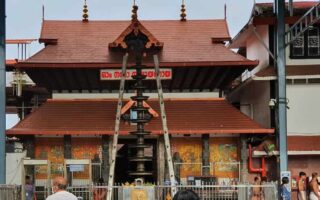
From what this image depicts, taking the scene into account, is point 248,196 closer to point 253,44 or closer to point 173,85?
point 173,85

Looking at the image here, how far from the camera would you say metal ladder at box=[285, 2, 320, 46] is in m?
22.9

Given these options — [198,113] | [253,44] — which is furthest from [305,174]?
[253,44]

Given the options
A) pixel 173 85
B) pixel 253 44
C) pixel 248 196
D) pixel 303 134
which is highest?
pixel 253 44

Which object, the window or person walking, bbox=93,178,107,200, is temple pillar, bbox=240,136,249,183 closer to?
the window

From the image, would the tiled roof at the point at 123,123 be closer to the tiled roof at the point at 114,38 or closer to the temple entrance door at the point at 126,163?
the temple entrance door at the point at 126,163

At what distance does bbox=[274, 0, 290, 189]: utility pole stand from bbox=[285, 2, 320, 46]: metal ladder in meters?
0.29

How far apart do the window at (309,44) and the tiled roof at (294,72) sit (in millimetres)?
466

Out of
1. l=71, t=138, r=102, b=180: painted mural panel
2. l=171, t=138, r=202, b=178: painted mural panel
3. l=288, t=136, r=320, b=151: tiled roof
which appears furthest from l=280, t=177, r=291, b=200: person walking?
l=71, t=138, r=102, b=180: painted mural panel

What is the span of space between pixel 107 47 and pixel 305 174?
8.63 meters

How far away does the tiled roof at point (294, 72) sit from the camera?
26183 mm

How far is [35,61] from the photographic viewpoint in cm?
2544

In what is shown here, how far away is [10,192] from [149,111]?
699 cm

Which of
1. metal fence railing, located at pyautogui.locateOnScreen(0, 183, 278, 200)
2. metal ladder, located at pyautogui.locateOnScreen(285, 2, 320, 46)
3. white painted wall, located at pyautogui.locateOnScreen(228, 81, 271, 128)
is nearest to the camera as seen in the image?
metal fence railing, located at pyautogui.locateOnScreen(0, 183, 278, 200)

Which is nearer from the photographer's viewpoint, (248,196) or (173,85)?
(248,196)
